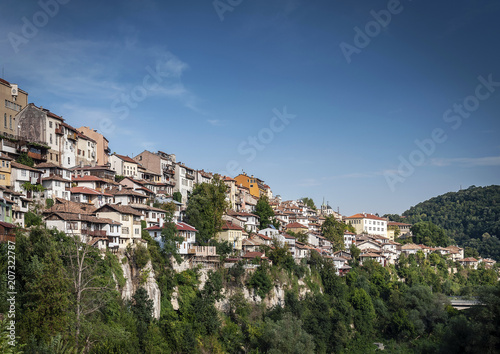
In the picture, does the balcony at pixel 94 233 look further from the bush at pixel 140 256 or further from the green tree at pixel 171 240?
the green tree at pixel 171 240

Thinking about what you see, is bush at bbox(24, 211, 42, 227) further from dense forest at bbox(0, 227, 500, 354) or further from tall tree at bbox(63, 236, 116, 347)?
tall tree at bbox(63, 236, 116, 347)

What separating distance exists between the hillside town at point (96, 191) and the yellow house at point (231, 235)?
126 mm

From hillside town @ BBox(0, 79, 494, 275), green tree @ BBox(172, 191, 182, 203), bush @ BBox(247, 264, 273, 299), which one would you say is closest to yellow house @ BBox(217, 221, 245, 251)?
hillside town @ BBox(0, 79, 494, 275)

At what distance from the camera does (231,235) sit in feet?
196

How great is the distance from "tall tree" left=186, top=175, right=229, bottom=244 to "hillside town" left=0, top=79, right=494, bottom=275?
1584mm

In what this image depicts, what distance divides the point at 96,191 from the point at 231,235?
18237mm

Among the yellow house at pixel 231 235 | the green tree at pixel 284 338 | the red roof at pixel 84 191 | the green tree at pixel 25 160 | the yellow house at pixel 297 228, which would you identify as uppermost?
the green tree at pixel 25 160

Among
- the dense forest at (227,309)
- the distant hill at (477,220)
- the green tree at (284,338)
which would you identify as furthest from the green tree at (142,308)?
the distant hill at (477,220)

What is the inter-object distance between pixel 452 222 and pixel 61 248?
592 ft

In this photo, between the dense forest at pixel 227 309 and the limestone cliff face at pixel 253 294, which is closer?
the dense forest at pixel 227 309

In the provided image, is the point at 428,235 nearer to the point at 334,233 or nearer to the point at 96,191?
the point at 334,233

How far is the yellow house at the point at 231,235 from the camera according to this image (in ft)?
193

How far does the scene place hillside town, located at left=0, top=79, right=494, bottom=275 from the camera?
3999 cm

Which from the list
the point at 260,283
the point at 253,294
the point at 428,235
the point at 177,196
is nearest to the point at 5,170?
the point at 177,196
